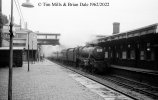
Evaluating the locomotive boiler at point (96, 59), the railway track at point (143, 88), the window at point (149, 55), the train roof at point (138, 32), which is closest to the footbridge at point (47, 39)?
the train roof at point (138, 32)

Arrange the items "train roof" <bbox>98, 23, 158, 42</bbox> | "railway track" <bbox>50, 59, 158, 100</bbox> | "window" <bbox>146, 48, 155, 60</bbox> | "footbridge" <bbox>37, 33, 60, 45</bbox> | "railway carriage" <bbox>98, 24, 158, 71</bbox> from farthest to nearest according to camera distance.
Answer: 1. "footbridge" <bbox>37, 33, 60, 45</bbox>
2. "window" <bbox>146, 48, 155, 60</bbox>
3. "railway carriage" <bbox>98, 24, 158, 71</bbox>
4. "train roof" <bbox>98, 23, 158, 42</bbox>
5. "railway track" <bbox>50, 59, 158, 100</bbox>

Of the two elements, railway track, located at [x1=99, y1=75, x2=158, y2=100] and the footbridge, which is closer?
railway track, located at [x1=99, y1=75, x2=158, y2=100]

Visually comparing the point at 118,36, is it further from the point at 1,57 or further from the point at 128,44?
the point at 1,57

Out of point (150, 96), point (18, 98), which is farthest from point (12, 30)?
point (150, 96)

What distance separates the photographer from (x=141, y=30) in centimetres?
1788

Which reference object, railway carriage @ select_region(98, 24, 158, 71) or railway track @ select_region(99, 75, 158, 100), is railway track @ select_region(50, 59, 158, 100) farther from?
railway carriage @ select_region(98, 24, 158, 71)

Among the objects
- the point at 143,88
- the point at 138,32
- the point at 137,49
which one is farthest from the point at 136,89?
the point at 137,49

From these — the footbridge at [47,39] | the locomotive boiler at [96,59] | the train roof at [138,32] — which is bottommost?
the locomotive boiler at [96,59]

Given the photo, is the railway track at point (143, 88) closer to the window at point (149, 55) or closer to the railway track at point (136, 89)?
Result: the railway track at point (136, 89)

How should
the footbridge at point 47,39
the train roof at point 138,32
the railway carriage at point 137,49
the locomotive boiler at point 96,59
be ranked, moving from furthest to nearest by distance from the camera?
1. the footbridge at point 47,39
2. the locomotive boiler at point 96,59
3. the railway carriage at point 137,49
4. the train roof at point 138,32

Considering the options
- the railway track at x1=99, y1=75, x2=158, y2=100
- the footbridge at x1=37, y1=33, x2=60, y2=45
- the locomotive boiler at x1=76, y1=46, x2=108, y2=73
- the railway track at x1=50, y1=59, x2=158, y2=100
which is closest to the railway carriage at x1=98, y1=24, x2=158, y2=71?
the locomotive boiler at x1=76, y1=46, x2=108, y2=73

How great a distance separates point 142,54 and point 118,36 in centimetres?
343

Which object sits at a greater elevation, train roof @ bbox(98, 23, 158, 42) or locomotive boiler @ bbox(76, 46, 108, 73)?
train roof @ bbox(98, 23, 158, 42)

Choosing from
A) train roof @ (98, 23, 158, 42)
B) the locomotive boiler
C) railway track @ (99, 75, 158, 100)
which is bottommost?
railway track @ (99, 75, 158, 100)
